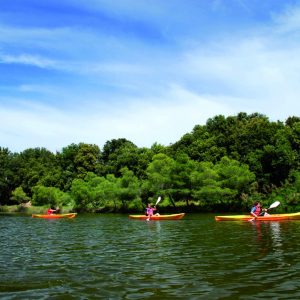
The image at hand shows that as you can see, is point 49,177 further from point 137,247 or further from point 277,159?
point 137,247

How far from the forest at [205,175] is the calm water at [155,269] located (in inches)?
1088

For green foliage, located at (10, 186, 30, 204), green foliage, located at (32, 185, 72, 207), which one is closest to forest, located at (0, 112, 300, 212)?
green foliage, located at (32, 185, 72, 207)

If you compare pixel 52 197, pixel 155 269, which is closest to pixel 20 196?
pixel 52 197

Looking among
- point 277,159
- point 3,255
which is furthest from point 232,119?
point 3,255

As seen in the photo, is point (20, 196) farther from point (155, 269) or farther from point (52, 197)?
point (155, 269)

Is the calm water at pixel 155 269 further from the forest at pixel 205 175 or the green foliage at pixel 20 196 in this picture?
the green foliage at pixel 20 196

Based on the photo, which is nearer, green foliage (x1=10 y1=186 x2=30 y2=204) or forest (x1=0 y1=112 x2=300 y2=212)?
forest (x1=0 y1=112 x2=300 y2=212)

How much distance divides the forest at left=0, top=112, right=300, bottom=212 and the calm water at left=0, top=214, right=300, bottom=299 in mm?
27631

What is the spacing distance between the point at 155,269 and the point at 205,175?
123 feet

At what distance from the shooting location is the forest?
50219 mm

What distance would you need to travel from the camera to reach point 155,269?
1316 cm

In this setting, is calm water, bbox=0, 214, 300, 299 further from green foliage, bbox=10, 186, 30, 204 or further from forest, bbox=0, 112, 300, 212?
green foliage, bbox=10, 186, 30, 204

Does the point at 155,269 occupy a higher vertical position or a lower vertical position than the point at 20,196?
lower

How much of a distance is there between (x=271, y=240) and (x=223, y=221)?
530 inches
